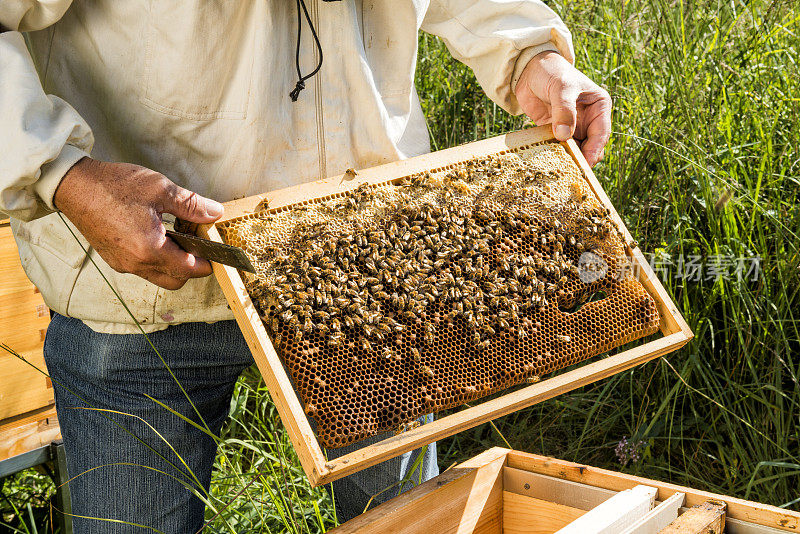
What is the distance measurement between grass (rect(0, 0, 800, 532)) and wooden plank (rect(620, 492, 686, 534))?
118cm

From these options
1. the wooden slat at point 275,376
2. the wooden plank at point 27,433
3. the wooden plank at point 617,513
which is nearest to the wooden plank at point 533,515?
the wooden plank at point 617,513

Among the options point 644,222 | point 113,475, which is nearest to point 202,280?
point 113,475

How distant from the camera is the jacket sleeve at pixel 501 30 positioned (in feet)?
8.13

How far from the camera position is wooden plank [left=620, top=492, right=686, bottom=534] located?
170 cm

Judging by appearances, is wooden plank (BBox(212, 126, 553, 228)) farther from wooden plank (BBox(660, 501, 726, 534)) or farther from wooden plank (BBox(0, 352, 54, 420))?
wooden plank (BBox(0, 352, 54, 420))

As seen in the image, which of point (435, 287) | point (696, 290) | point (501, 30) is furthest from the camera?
point (696, 290)

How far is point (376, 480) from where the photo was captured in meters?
2.46

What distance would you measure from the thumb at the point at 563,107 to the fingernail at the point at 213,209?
1.18 meters

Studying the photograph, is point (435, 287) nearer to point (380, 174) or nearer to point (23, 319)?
point (380, 174)

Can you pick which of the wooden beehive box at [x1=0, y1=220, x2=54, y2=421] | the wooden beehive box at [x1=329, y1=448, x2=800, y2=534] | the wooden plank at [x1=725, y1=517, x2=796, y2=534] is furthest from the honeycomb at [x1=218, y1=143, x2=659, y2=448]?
the wooden beehive box at [x1=0, y1=220, x2=54, y2=421]

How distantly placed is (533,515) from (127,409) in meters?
1.24

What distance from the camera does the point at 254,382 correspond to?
3945 mm

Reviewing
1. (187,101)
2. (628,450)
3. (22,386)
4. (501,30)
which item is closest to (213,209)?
(187,101)

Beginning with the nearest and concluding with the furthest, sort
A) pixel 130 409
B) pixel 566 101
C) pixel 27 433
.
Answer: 1. pixel 130 409
2. pixel 566 101
3. pixel 27 433
